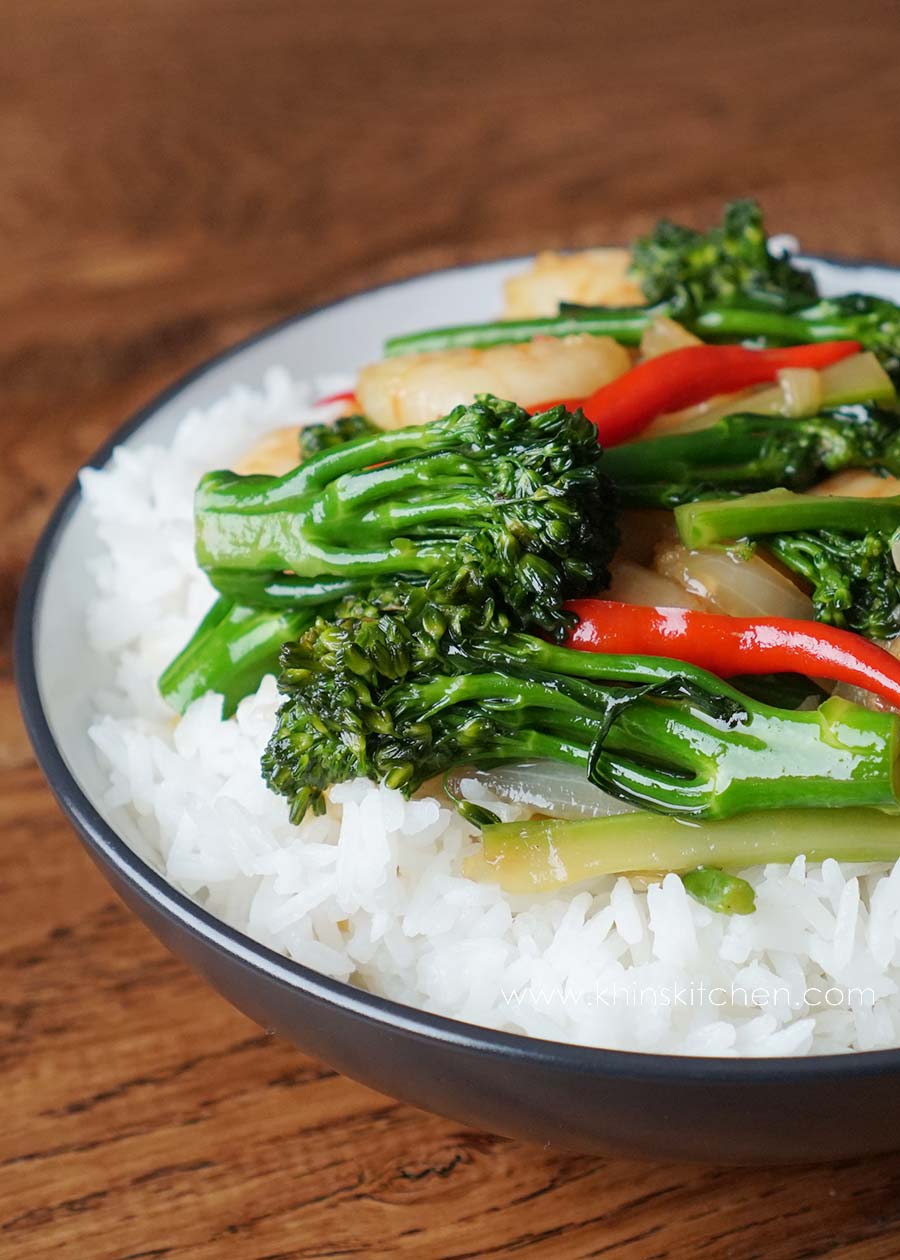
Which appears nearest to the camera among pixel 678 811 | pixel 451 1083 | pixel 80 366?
pixel 451 1083

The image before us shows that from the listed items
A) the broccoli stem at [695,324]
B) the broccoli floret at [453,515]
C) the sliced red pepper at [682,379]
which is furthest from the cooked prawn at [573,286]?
the broccoli floret at [453,515]

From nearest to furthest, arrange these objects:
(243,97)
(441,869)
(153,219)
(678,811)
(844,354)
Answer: (678,811)
(441,869)
(844,354)
(153,219)
(243,97)

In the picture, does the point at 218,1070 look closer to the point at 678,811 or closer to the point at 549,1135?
the point at 549,1135

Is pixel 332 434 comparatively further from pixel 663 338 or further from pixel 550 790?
pixel 550 790

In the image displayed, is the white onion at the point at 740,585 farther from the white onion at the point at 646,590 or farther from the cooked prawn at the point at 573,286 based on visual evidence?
the cooked prawn at the point at 573,286

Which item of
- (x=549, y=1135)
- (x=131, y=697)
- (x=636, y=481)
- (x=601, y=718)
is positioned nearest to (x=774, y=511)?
(x=636, y=481)
